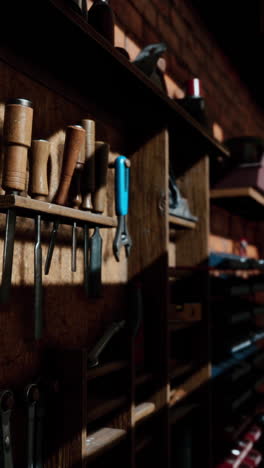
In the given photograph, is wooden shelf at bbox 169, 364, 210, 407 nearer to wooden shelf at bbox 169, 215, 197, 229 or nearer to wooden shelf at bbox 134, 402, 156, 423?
wooden shelf at bbox 134, 402, 156, 423

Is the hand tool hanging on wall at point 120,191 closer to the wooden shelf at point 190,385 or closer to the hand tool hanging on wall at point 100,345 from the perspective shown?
the hand tool hanging on wall at point 100,345

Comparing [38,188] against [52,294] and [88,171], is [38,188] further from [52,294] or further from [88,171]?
[52,294]

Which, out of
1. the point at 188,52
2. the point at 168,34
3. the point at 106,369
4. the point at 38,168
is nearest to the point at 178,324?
the point at 106,369

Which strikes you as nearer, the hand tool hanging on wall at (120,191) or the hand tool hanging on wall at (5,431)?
the hand tool hanging on wall at (5,431)

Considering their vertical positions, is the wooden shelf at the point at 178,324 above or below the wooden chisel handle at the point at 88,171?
below

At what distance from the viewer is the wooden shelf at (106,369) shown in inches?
46.3

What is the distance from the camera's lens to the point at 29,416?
40.8 inches

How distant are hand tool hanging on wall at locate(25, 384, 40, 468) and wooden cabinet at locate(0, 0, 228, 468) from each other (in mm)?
65

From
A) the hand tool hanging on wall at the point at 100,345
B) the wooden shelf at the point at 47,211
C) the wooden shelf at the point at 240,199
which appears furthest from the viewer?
the wooden shelf at the point at 240,199

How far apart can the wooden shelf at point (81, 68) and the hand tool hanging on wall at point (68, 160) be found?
0.20 m

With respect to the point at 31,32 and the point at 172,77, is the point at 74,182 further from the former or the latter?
the point at 172,77

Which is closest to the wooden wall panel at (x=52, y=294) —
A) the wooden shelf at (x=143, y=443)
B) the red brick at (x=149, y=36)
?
the wooden shelf at (x=143, y=443)

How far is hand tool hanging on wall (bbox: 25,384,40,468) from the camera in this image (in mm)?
1018

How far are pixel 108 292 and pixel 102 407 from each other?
1.26ft
